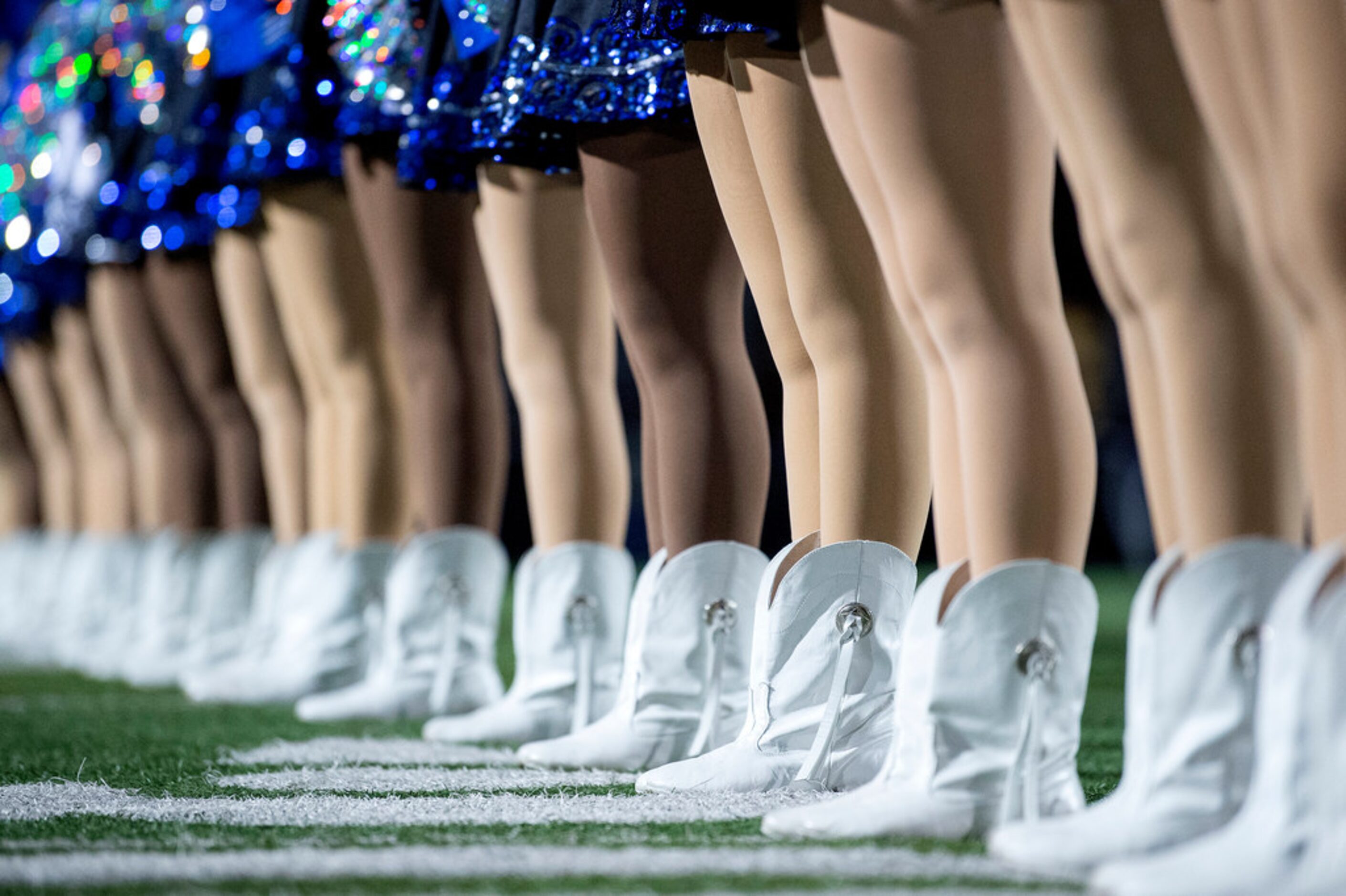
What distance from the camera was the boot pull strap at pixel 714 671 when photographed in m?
1.42

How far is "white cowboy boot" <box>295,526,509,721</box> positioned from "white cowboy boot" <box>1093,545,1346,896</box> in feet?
3.99

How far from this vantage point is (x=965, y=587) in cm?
101

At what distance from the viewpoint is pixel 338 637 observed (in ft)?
7.13

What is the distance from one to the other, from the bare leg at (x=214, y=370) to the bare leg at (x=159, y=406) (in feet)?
0.42

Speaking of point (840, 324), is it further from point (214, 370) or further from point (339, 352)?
point (214, 370)

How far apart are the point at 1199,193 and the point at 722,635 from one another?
671 millimetres

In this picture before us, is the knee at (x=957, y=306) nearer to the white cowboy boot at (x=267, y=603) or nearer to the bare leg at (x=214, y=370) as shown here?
the white cowboy boot at (x=267, y=603)

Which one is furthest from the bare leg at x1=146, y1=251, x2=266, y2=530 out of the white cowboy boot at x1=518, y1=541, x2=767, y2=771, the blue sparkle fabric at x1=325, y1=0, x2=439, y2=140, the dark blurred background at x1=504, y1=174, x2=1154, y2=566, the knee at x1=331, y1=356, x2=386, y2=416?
the dark blurred background at x1=504, y1=174, x2=1154, y2=566

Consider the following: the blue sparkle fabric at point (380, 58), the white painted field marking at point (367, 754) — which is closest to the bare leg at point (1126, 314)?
the white painted field marking at point (367, 754)

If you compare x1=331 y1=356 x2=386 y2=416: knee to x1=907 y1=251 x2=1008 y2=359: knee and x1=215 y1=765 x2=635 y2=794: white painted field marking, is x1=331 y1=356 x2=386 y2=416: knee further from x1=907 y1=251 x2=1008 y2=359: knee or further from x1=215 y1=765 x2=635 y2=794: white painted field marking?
x1=907 y1=251 x2=1008 y2=359: knee

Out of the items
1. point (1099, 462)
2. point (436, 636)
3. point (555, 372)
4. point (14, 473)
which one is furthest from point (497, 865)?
point (1099, 462)

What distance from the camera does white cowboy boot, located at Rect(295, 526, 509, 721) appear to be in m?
1.94

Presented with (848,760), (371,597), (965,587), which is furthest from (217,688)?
(965,587)

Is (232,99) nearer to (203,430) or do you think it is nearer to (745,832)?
(203,430)
